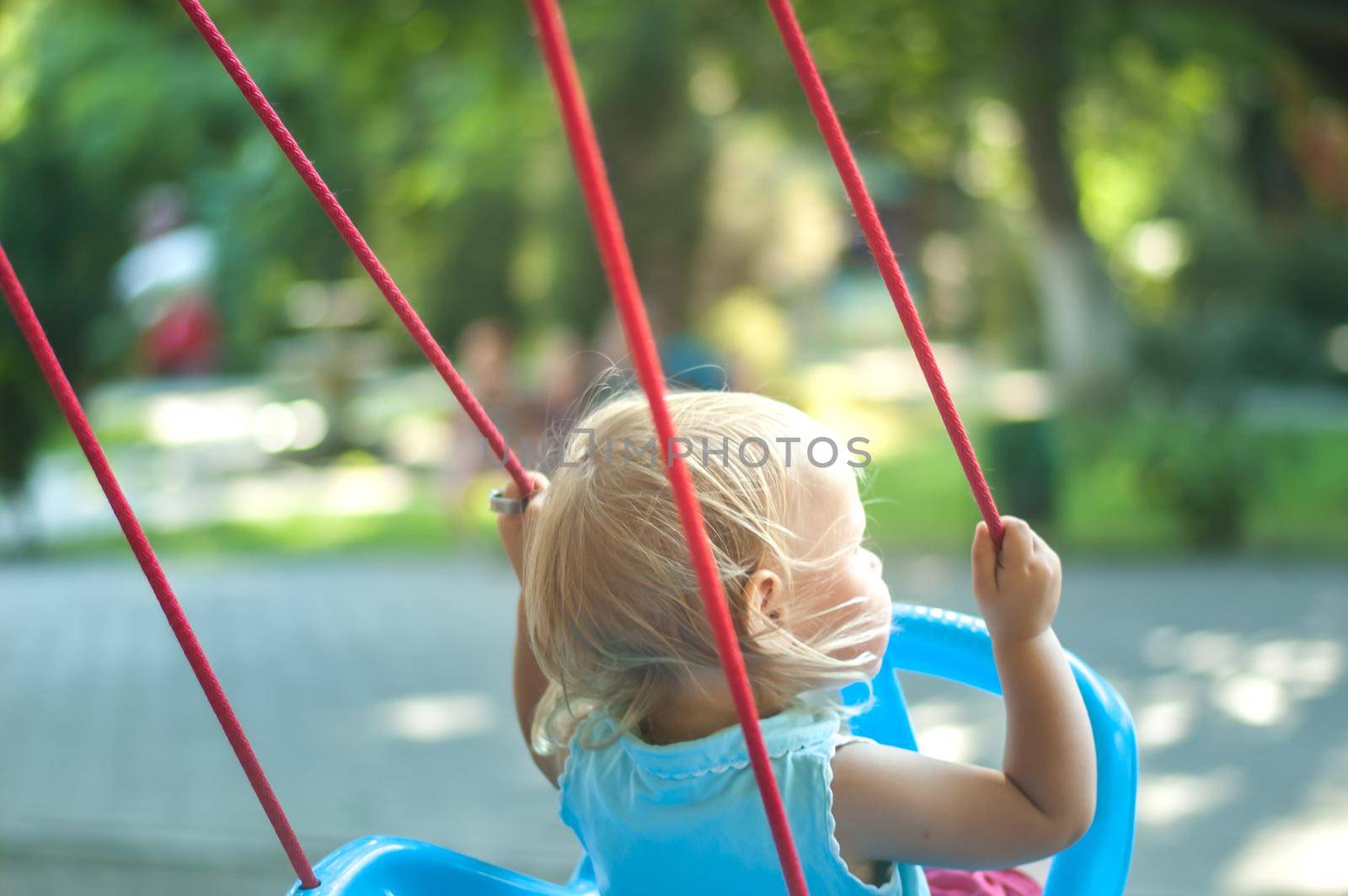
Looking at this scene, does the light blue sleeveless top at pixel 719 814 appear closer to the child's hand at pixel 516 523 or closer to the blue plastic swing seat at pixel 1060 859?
the blue plastic swing seat at pixel 1060 859

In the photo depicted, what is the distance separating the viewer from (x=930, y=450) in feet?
38.8

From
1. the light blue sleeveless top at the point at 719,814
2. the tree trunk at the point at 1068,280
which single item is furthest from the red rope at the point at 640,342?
the tree trunk at the point at 1068,280

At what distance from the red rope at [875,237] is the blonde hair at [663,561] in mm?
161

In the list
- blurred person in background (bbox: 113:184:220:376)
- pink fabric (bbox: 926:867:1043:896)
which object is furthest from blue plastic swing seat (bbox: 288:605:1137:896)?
blurred person in background (bbox: 113:184:220:376)

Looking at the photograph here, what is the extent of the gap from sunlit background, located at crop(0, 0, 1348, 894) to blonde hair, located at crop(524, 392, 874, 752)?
0.64 feet

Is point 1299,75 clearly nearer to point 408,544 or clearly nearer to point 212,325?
point 408,544

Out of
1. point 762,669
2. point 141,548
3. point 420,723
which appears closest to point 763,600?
point 762,669

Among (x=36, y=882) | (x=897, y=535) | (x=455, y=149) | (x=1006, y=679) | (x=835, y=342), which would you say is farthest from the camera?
(x=835, y=342)

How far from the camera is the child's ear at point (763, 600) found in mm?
→ 1163

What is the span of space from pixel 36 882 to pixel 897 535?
Answer: 18.2ft

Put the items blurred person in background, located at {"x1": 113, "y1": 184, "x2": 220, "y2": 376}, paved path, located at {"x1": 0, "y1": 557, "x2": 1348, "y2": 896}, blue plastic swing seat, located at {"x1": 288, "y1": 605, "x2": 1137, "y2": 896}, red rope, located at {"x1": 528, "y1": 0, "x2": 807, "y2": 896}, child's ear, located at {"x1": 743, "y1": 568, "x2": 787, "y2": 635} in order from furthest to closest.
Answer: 1. blurred person in background, located at {"x1": 113, "y1": 184, "x2": 220, "y2": 376}
2. paved path, located at {"x1": 0, "y1": 557, "x2": 1348, "y2": 896}
3. blue plastic swing seat, located at {"x1": 288, "y1": 605, "x2": 1137, "y2": 896}
4. child's ear, located at {"x1": 743, "y1": 568, "x2": 787, "y2": 635}
5. red rope, located at {"x1": 528, "y1": 0, "x2": 807, "y2": 896}

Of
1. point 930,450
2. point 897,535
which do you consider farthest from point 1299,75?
point 930,450

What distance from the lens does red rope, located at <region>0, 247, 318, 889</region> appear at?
1169 mm

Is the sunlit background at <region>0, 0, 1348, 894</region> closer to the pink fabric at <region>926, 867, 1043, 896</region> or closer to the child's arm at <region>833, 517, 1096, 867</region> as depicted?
the child's arm at <region>833, 517, 1096, 867</region>
